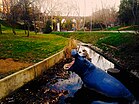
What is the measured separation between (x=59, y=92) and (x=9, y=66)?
387 cm

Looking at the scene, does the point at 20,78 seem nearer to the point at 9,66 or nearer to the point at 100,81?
the point at 9,66

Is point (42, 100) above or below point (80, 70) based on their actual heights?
below

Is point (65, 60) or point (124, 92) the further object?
point (65, 60)

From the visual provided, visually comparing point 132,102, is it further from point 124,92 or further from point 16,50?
point 16,50

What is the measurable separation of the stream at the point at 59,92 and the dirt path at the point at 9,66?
1262mm

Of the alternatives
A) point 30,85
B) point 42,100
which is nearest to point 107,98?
point 42,100

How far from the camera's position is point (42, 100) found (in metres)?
9.55

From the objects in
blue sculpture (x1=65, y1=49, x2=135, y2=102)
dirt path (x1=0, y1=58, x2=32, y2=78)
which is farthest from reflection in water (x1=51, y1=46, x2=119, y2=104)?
dirt path (x1=0, y1=58, x2=32, y2=78)

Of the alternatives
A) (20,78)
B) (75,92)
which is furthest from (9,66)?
(75,92)

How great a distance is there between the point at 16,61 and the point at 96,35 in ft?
93.3

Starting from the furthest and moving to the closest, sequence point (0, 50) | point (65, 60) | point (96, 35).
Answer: point (96, 35) < point (65, 60) < point (0, 50)

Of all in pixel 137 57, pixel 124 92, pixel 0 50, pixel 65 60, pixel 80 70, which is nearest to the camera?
pixel 124 92

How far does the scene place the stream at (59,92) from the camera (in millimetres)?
9484

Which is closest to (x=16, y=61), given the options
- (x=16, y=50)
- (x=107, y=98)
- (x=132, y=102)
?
(x=16, y=50)
